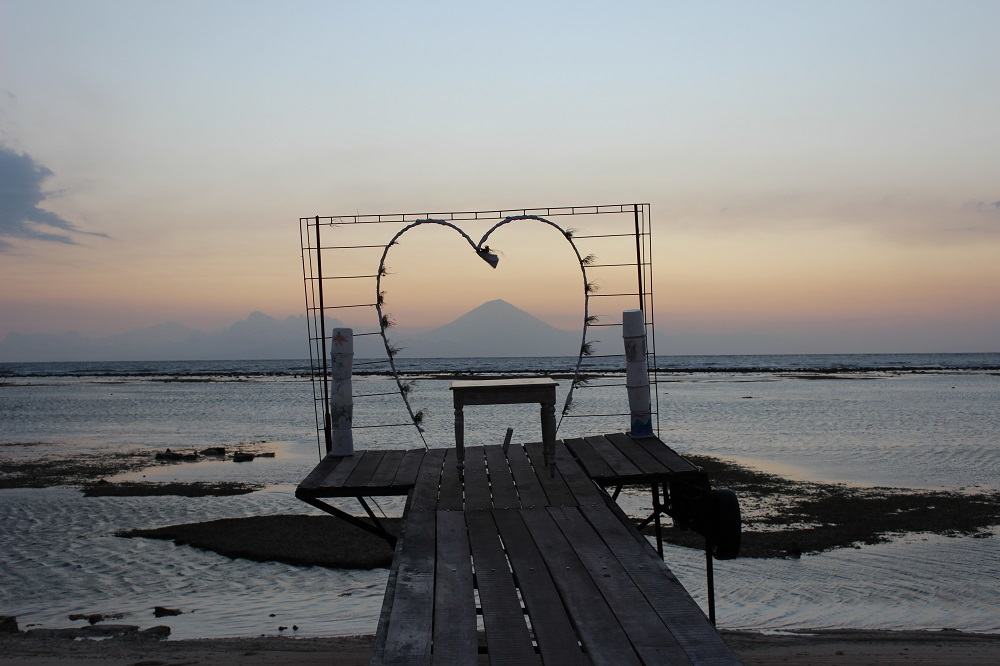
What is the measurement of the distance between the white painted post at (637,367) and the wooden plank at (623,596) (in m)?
3.69

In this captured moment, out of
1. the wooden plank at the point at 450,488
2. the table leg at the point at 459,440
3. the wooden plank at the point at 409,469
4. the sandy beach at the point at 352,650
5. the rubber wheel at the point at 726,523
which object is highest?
the table leg at the point at 459,440

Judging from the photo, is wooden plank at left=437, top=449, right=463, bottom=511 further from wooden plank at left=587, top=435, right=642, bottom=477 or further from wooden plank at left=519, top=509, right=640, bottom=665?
wooden plank at left=587, top=435, right=642, bottom=477

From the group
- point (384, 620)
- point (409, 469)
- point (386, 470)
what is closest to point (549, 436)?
point (409, 469)

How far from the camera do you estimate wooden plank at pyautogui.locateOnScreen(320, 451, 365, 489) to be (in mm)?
9305

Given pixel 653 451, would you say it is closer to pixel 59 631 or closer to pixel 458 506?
pixel 458 506

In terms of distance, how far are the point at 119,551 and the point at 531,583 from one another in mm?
11317

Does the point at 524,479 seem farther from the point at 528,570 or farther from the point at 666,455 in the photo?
the point at 528,570

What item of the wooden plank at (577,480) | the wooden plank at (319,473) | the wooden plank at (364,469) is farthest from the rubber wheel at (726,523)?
the wooden plank at (319,473)

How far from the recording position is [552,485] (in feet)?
30.4

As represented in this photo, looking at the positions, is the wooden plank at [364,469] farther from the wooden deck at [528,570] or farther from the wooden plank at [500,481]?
the wooden plank at [500,481]

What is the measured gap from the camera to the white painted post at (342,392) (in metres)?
11.1

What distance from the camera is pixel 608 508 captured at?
A: 813cm

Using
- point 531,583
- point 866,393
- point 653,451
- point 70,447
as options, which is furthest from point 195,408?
point 531,583

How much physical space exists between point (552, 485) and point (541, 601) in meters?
3.57
